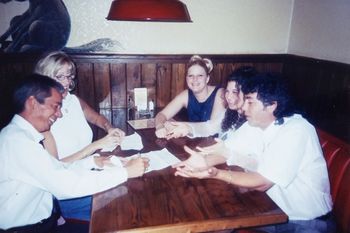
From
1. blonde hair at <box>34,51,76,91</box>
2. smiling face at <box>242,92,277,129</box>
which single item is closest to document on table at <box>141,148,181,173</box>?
smiling face at <box>242,92,277,129</box>

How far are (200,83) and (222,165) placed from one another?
134cm

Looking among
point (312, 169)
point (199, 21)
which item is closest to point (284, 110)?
point (312, 169)

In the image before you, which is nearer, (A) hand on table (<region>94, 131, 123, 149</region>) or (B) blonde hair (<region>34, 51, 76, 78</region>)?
(A) hand on table (<region>94, 131, 123, 149</region>)

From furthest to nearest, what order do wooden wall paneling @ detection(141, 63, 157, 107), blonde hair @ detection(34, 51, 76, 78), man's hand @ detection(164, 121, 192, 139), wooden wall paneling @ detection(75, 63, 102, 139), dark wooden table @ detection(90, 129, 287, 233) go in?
1. wooden wall paneling @ detection(141, 63, 157, 107)
2. wooden wall paneling @ detection(75, 63, 102, 139)
3. man's hand @ detection(164, 121, 192, 139)
4. blonde hair @ detection(34, 51, 76, 78)
5. dark wooden table @ detection(90, 129, 287, 233)

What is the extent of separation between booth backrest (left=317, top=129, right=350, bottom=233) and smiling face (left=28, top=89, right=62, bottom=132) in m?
1.70

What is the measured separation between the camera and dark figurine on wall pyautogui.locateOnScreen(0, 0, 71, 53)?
331cm

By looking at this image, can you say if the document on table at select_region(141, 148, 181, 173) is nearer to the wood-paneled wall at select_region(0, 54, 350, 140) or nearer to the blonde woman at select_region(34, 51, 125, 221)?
the blonde woman at select_region(34, 51, 125, 221)

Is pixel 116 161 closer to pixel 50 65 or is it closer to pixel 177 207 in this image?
pixel 177 207

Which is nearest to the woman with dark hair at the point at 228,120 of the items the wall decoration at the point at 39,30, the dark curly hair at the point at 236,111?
the dark curly hair at the point at 236,111

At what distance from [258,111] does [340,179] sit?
0.63 m

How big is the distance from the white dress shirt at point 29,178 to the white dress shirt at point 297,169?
2.75 feet

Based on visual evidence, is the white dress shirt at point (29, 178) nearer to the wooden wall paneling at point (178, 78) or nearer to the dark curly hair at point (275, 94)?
the dark curly hair at point (275, 94)

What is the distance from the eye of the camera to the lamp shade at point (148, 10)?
1520mm

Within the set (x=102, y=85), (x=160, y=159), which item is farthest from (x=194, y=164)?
(x=102, y=85)
